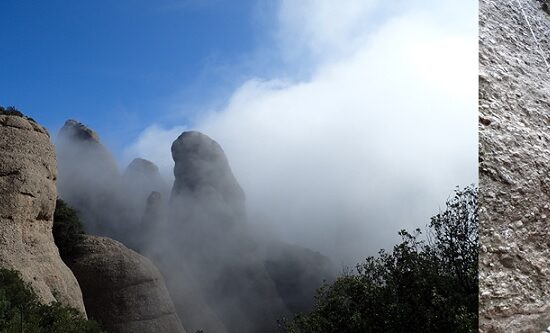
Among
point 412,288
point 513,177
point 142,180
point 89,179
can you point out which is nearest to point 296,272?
point 142,180

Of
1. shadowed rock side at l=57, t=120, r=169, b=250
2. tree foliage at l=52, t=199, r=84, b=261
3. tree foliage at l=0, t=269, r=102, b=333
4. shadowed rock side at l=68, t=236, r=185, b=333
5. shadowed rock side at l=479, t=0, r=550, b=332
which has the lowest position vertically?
shadowed rock side at l=479, t=0, r=550, b=332

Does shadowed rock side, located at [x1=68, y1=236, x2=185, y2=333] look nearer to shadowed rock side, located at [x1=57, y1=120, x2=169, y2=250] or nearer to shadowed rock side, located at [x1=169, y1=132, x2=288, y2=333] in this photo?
shadowed rock side, located at [x1=169, y1=132, x2=288, y2=333]

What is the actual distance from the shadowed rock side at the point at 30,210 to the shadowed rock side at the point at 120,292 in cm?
477

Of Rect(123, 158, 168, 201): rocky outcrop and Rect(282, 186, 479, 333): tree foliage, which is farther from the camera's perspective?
Rect(123, 158, 168, 201): rocky outcrop

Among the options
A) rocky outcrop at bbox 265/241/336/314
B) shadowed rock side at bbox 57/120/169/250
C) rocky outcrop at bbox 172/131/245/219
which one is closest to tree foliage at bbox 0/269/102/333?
shadowed rock side at bbox 57/120/169/250

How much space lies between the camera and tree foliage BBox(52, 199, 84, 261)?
76.9 feet

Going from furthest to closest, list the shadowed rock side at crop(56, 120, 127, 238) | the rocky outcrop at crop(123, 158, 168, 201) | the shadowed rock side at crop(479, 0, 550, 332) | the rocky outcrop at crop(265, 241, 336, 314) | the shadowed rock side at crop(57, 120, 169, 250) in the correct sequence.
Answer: the rocky outcrop at crop(123, 158, 168, 201) < the shadowed rock side at crop(56, 120, 127, 238) < the shadowed rock side at crop(57, 120, 169, 250) < the rocky outcrop at crop(265, 241, 336, 314) < the shadowed rock side at crop(479, 0, 550, 332)

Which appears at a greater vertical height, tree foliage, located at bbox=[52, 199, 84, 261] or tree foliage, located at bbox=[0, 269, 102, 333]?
tree foliage, located at bbox=[52, 199, 84, 261]

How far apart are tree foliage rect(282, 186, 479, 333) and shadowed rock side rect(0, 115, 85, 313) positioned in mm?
9233

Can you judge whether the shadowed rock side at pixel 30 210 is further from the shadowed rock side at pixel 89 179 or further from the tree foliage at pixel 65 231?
the shadowed rock side at pixel 89 179

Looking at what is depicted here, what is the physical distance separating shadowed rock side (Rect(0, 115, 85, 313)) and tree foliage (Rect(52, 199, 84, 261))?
17.2ft

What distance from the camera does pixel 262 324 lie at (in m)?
37.8

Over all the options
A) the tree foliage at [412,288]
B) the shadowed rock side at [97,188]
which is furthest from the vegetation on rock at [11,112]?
the shadowed rock side at [97,188]

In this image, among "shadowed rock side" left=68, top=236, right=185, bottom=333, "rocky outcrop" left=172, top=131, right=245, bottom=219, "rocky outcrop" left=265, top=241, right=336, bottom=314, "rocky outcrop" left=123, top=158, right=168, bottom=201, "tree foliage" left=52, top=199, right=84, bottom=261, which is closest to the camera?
"shadowed rock side" left=68, top=236, right=185, bottom=333
